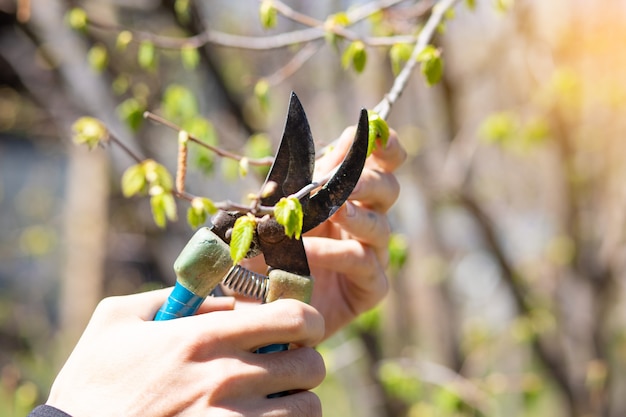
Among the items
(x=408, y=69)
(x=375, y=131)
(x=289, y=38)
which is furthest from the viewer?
(x=289, y=38)

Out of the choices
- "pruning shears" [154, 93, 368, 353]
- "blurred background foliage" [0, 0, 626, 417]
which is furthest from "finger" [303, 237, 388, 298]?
"blurred background foliage" [0, 0, 626, 417]

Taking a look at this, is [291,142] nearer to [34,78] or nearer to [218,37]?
[218,37]

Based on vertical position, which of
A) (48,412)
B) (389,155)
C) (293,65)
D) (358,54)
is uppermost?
(293,65)

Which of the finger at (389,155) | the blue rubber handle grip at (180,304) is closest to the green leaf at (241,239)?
the blue rubber handle grip at (180,304)

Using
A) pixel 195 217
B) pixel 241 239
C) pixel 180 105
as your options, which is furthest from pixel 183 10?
pixel 241 239

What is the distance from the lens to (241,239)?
49.4 inches

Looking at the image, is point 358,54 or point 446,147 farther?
point 446,147

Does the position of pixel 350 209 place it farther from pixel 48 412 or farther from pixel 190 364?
pixel 48 412

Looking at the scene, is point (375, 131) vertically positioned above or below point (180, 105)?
below

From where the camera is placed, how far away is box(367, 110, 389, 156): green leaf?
1.49m

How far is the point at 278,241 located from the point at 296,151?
0.67 feet

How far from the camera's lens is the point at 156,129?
15.7 ft

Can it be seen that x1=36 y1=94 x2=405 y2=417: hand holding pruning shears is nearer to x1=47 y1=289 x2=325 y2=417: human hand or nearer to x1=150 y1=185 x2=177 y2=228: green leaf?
x1=47 y1=289 x2=325 y2=417: human hand

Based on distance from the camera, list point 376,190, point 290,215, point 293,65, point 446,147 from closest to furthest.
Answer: point 290,215 → point 376,190 → point 293,65 → point 446,147
